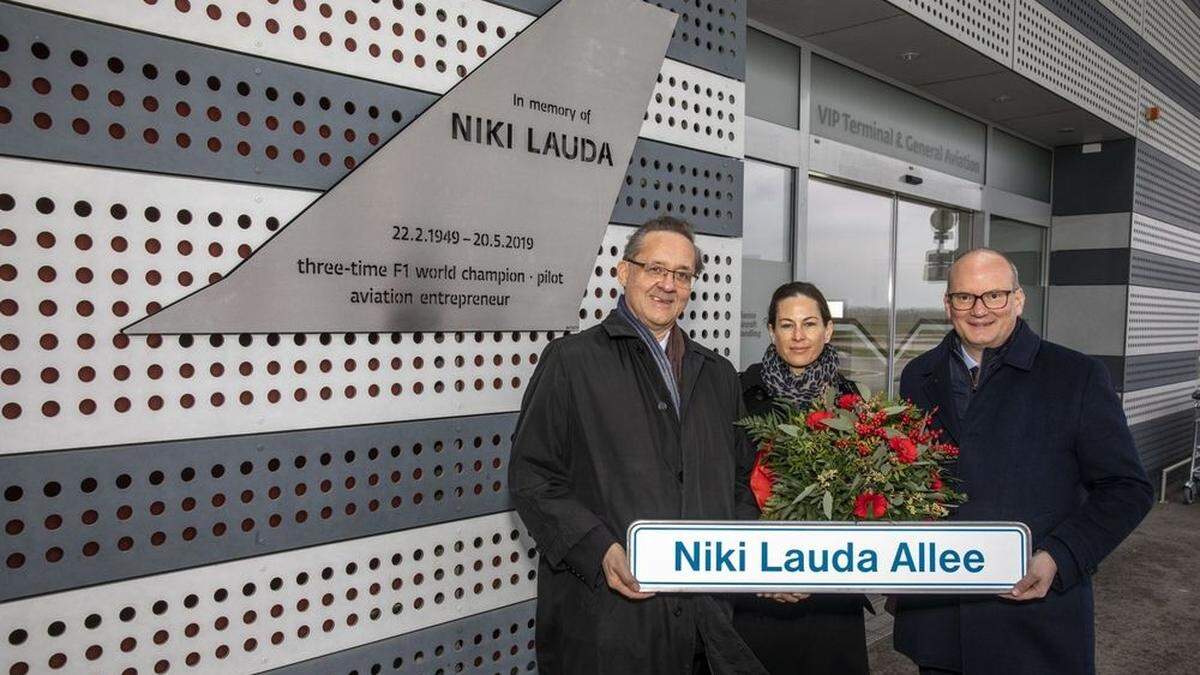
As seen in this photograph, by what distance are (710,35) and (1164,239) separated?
285 inches

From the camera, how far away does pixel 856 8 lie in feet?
13.5

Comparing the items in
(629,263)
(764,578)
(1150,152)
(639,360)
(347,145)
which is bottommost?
(764,578)

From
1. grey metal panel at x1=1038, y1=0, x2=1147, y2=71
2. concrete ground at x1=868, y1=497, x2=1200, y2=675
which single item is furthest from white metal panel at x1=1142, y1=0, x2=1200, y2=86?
concrete ground at x1=868, y1=497, x2=1200, y2=675

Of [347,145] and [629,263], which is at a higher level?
[347,145]

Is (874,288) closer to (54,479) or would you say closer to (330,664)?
(330,664)

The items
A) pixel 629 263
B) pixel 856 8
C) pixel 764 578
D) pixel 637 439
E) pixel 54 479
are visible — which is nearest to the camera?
pixel 764 578

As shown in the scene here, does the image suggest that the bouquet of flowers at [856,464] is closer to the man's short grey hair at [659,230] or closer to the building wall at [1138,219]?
the man's short grey hair at [659,230]

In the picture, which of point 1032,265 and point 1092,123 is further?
point 1032,265

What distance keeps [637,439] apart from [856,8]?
10.8 feet

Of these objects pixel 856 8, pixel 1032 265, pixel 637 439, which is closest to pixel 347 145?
pixel 637 439

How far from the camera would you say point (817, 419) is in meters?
1.87

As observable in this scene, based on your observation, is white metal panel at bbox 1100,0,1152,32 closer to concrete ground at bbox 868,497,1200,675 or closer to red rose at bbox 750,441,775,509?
concrete ground at bbox 868,497,1200,675

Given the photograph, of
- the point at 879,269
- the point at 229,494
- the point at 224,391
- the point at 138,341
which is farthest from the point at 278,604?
the point at 879,269

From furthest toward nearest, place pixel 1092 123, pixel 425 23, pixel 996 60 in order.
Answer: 1. pixel 1092 123
2. pixel 996 60
3. pixel 425 23
